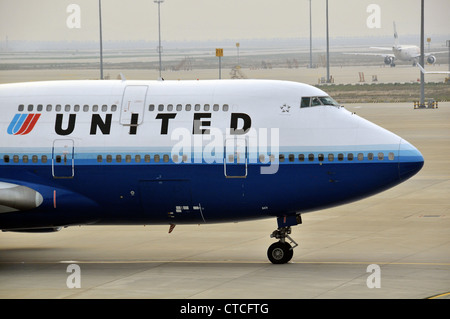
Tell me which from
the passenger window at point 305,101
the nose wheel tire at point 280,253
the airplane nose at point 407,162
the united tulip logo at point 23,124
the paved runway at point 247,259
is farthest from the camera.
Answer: the united tulip logo at point 23,124

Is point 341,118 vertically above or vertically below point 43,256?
above

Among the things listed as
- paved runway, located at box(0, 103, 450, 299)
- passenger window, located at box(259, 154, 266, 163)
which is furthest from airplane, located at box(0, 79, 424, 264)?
paved runway, located at box(0, 103, 450, 299)

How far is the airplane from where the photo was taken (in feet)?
85.7

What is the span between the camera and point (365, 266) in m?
26.6

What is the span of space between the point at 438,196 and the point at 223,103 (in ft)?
55.9

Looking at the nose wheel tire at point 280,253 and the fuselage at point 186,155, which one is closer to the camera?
the fuselage at point 186,155

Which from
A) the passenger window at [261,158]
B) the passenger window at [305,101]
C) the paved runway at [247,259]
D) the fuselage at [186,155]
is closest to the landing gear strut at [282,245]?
the paved runway at [247,259]

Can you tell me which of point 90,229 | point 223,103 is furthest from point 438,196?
point 223,103

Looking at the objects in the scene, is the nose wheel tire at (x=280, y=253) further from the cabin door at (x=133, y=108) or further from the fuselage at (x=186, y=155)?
the cabin door at (x=133, y=108)

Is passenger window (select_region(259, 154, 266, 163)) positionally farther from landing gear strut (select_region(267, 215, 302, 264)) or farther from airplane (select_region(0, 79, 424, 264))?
landing gear strut (select_region(267, 215, 302, 264))

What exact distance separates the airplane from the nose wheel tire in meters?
0.03

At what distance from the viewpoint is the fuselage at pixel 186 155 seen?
26109mm

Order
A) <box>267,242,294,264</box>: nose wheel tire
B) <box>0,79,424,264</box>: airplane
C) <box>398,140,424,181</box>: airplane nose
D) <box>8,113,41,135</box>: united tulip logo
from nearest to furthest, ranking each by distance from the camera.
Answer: <box>398,140,424,181</box>: airplane nose < <box>0,79,424,264</box>: airplane < <box>267,242,294,264</box>: nose wheel tire < <box>8,113,41,135</box>: united tulip logo

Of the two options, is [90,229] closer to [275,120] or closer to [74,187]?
[74,187]
